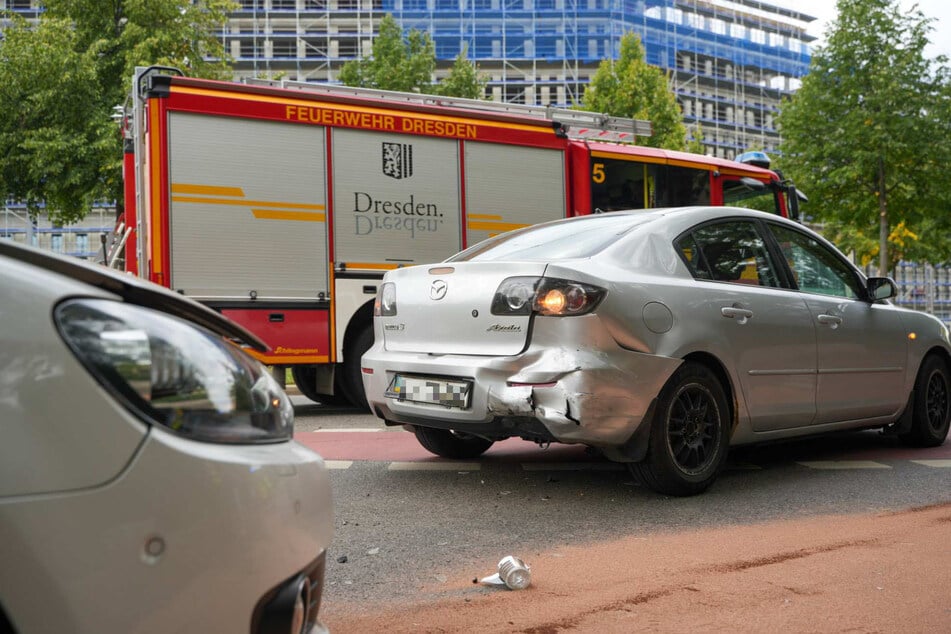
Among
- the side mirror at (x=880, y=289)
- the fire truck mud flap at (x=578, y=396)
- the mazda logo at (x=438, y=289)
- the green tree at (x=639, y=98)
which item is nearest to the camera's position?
the fire truck mud flap at (x=578, y=396)

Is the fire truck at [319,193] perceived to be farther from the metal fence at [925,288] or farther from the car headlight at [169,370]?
the metal fence at [925,288]

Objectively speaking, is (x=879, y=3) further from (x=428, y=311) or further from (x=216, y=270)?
(x=428, y=311)

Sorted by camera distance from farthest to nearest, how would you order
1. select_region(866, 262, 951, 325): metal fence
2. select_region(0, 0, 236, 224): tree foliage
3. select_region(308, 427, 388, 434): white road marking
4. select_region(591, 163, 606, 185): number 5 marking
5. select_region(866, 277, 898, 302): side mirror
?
select_region(866, 262, 951, 325): metal fence
select_region(0, 0, 236, 224): tree foliage
select_region(591, 163, 606, 185): number 5 marking
select_region(308, 427, 388, 434): white road marking
select_region(866, 277, 898, 302): side mirror

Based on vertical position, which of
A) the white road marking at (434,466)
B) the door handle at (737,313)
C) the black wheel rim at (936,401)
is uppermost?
the door handle at (737,313)

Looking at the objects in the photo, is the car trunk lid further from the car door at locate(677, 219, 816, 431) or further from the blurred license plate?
the car door at locate(677, 219, 816, 431)

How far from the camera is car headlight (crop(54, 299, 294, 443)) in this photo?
59.6 inches

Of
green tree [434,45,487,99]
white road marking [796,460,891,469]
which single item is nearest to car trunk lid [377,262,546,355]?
white road marking [796,460,891,469]

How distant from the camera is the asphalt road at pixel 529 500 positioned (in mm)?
3537

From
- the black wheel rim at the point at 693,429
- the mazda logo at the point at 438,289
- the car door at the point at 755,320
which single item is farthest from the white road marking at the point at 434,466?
the car door at the point at 755,320

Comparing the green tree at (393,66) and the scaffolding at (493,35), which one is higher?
the scaffolding at (493,35)

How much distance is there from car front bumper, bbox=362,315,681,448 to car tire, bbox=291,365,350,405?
16.4ft

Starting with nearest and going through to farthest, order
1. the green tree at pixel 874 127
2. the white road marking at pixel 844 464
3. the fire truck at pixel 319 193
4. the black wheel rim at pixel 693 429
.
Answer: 1. the black wheel rim at pixel 693 429
2. the white road marking at pixel 844 464
3. the fire truck at pixel 319 193
4. the green tree at pixel 874 127

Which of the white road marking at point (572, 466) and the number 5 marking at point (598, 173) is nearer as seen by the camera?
the white road marking at point (572, 466)

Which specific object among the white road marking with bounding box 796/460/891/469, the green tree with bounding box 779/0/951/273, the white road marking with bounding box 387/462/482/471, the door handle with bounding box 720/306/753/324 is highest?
the green tree with bounding box 779/0/951/273
